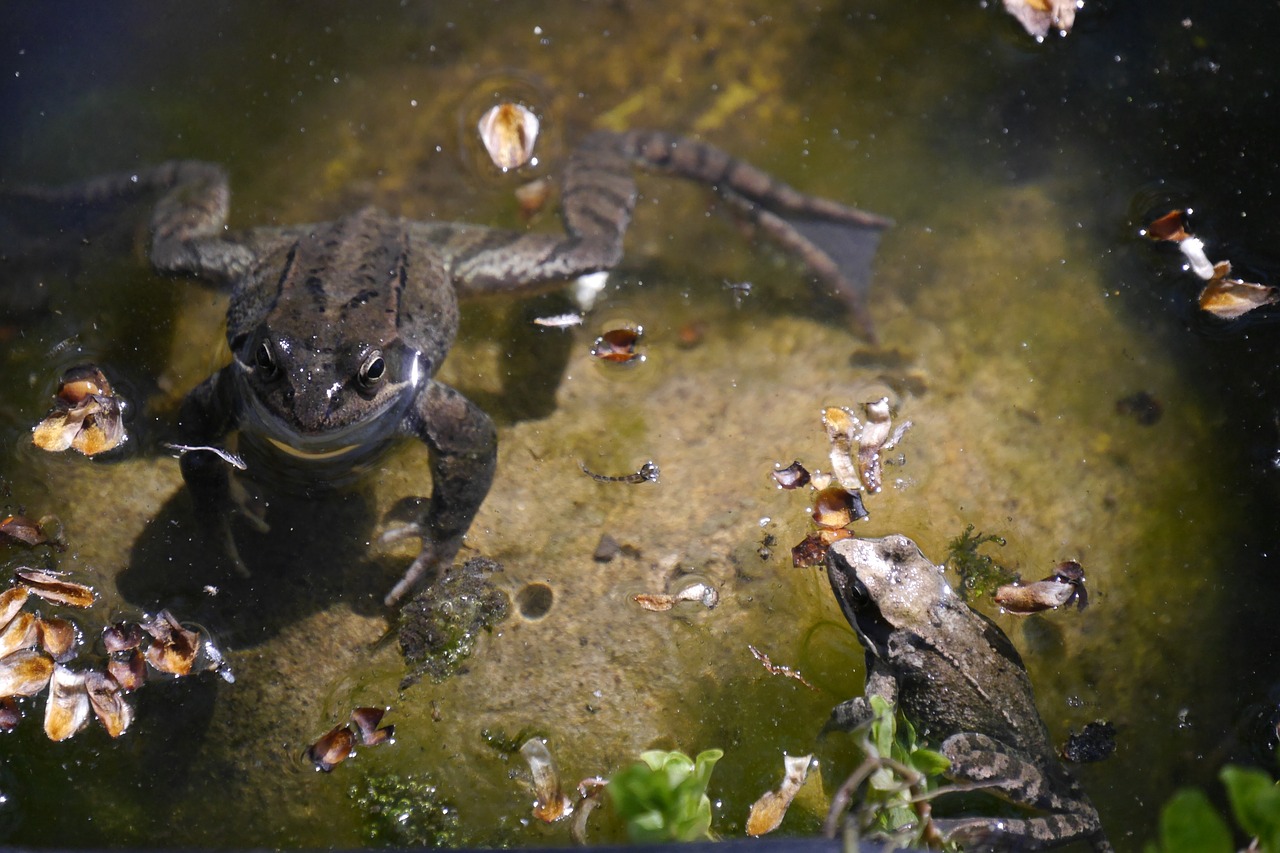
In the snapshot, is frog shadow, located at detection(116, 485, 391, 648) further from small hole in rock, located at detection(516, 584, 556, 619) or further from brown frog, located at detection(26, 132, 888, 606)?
small hole in rock, located at detection(516, 584, 556, 619)

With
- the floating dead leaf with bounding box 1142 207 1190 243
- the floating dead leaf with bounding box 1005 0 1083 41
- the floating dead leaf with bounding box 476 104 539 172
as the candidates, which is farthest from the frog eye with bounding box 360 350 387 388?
the floating dead leaf with bounding box 1005 0 1083 41

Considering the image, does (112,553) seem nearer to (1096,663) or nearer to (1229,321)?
(1096,663)

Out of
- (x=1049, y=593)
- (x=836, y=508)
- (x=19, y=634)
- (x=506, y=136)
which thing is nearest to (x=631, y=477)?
(x=836, y=508)

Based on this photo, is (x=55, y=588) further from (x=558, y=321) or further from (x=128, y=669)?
(x=558, y=321)

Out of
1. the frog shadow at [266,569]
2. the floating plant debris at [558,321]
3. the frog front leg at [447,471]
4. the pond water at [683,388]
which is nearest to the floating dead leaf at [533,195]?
the pond water at [683,388]

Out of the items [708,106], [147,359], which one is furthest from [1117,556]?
[147,359]
